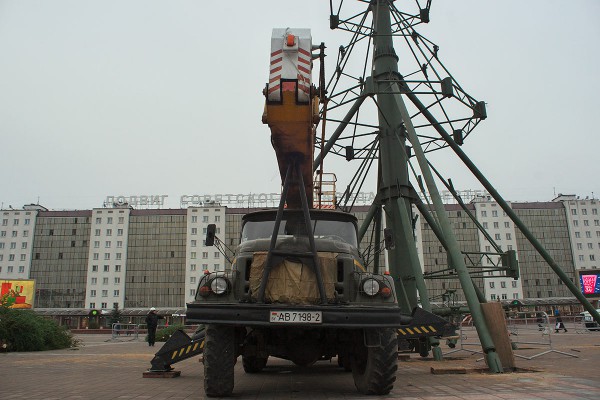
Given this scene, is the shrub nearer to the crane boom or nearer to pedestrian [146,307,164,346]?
pedestrian [146,307,164,346]

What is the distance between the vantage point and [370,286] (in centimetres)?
628

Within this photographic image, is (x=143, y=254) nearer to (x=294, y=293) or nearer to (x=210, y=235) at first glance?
(x=210, y=235)

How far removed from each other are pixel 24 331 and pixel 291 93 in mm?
15482

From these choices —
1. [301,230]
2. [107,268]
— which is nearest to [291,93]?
[301,230]

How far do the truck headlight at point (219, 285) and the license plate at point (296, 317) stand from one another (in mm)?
841

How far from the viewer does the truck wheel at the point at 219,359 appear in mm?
6137

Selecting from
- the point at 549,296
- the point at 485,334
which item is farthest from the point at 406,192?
the point at 549,296

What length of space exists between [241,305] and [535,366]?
7292mm

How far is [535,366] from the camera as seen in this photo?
992cm

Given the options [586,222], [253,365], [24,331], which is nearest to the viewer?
[253,365]

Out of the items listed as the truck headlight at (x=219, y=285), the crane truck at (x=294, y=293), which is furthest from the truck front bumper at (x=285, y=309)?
the truck headlight at (x=219, y=285)

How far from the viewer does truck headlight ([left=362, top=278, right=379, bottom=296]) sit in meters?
6.25

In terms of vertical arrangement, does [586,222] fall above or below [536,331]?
above

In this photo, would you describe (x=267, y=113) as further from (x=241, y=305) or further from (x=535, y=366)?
(x=535, y=366)
